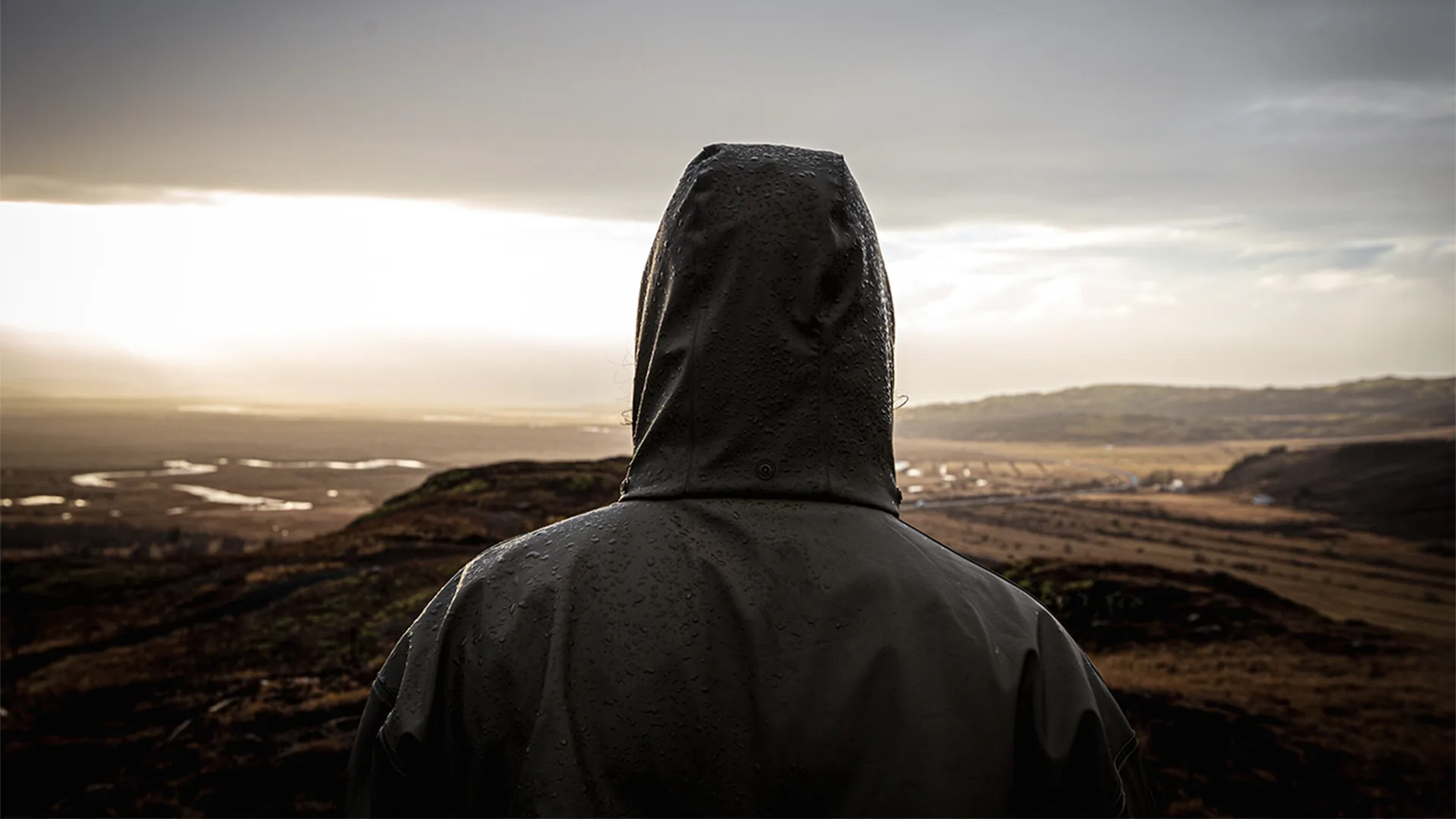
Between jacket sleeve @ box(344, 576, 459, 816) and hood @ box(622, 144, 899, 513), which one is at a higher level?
hood @ box(622, 144, 899, 513)

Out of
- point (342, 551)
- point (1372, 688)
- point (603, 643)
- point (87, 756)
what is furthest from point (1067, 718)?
point (342, 551)

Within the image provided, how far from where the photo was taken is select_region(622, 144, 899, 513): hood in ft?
7.73

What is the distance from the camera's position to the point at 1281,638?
1341 centimetres

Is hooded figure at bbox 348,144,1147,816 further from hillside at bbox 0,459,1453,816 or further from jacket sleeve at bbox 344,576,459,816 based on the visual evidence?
hillside at bbox 0,459,1453,816

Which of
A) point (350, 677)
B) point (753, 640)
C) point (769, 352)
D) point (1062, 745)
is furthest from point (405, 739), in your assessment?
point (350, 677)

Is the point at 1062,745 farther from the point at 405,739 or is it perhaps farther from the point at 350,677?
the point at 350,677

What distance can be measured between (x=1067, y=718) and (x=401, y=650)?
1594mm

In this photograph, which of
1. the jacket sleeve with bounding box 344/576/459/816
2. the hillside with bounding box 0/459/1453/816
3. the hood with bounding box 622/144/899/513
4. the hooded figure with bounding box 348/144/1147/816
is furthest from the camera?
the hillside with bounding box 0/459/1453/816

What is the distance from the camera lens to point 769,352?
241cm

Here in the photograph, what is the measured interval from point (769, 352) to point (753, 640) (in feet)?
2.39

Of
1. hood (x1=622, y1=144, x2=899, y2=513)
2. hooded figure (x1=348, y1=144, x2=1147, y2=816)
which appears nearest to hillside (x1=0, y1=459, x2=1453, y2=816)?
hooded figure (x1=348, y1=144, x2=1147, y2=816)

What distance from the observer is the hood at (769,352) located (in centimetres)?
236

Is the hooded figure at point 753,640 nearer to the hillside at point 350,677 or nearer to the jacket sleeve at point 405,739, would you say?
the jacket sleeve at point 405,739

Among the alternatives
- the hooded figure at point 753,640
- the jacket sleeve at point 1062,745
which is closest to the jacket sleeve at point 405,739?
the hooded figure at point 753,640
